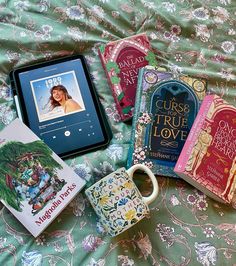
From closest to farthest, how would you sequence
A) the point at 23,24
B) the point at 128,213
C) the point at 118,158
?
the point at 128,213 < the point at 118,158 < the point at 23,24

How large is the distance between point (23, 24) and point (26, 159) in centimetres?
34

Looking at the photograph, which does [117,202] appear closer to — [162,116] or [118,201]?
[118,201]

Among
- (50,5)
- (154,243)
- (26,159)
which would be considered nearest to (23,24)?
(50,5)

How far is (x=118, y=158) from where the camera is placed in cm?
87

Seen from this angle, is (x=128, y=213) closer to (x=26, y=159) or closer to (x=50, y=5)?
(x=26, y=159)

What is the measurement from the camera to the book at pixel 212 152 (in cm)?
83

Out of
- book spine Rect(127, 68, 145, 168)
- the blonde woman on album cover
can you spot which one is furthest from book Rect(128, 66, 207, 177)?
the blonde woman on album cover

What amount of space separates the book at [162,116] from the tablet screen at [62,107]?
3.3 inches

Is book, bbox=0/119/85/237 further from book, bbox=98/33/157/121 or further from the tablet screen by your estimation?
book, bbox=98/33/157/121

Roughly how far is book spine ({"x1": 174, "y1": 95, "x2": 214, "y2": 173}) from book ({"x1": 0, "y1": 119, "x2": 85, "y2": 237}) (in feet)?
0.64

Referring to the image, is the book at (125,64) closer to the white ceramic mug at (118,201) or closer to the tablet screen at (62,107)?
the tablet screen at (62,107)

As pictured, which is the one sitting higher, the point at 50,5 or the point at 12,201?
the point at 50,5

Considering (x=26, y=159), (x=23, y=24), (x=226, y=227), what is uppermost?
(x=23, y=24)

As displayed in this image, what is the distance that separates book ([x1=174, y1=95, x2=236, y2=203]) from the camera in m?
0.83
